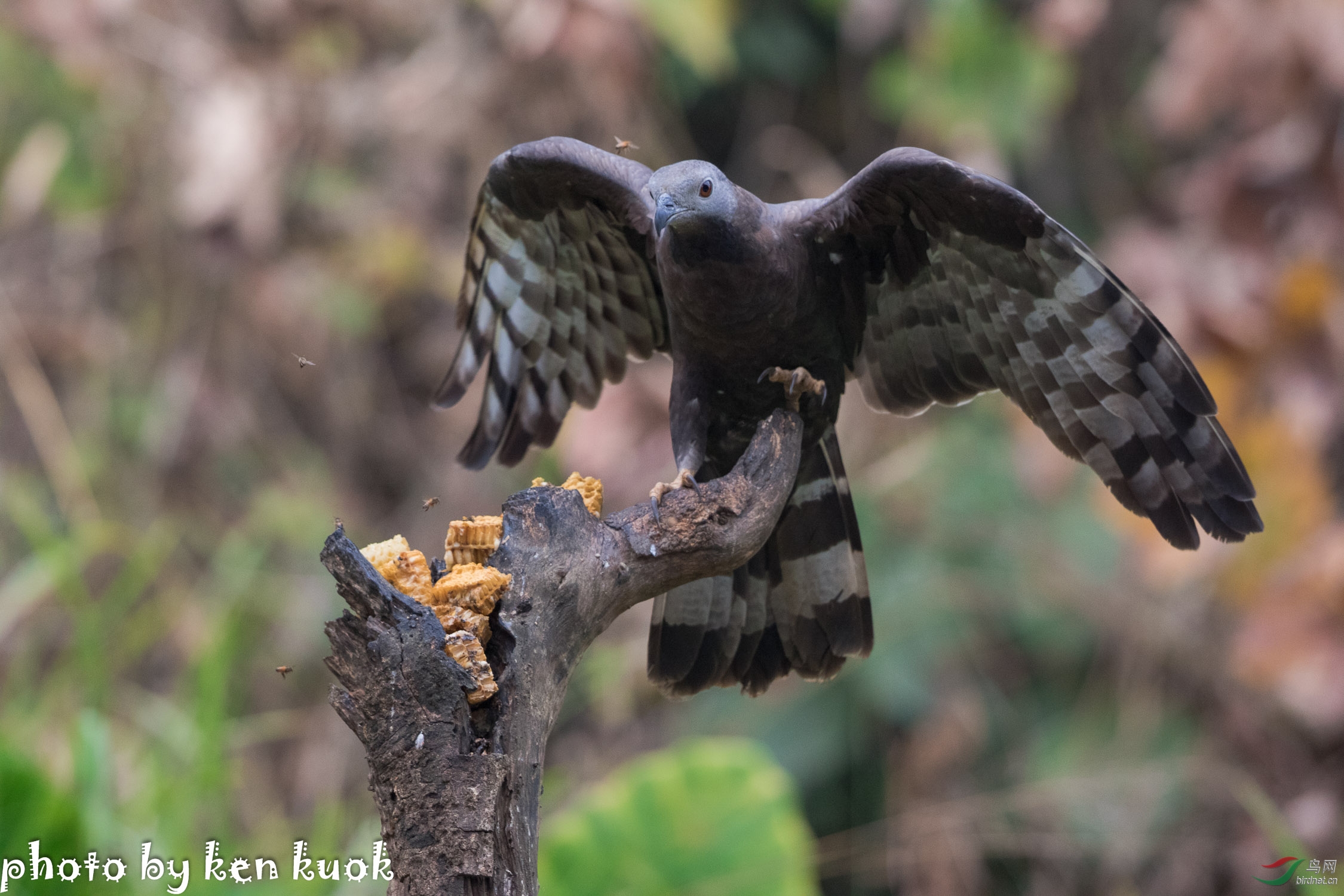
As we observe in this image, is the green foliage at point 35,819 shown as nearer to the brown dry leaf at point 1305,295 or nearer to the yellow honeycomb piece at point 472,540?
the yellow honeycomb piece at point 472,540

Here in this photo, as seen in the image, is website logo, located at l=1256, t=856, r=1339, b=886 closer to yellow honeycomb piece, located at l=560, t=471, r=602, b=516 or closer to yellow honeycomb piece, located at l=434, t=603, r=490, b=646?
yellow honeycomb piece, located at l=560, t=471, r=602, b=516

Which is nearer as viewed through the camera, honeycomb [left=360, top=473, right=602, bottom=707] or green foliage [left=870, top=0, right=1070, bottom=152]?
honeycomb [left=360, top=473, right=602, bottom=707]

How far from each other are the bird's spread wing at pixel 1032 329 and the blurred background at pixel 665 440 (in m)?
1.66

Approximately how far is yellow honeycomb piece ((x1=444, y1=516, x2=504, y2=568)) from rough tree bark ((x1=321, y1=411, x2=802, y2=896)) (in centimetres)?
5

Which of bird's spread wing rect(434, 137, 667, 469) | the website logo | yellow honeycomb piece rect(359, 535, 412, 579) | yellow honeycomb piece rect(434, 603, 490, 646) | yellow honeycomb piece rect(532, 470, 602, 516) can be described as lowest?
the website logo

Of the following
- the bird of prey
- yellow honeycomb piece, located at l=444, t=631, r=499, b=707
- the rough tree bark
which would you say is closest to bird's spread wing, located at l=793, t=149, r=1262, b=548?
the bird of prey

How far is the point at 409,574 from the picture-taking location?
205 cm

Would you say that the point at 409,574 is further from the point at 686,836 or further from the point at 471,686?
the point at 686,836

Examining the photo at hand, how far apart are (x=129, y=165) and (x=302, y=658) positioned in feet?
9.16

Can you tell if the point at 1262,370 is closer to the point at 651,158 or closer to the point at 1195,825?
the point at 1195,825

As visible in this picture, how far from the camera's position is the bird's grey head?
8.60ft

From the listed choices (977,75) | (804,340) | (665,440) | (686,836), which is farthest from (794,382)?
(977,75)

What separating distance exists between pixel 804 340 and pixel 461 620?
51.5 inches

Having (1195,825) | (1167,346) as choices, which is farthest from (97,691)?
(1195,825)
